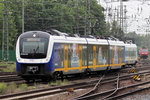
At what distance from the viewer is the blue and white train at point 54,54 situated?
15.2 m

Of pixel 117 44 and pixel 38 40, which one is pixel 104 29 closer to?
pixel 117 44

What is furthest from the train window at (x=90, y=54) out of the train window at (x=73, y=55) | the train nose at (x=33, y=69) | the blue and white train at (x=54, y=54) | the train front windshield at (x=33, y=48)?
the train nose at (x=33, y=69)

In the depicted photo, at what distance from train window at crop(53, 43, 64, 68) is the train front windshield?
2.45 ft

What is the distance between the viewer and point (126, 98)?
1162cm

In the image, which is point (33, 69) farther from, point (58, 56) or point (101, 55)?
point (101, 55)

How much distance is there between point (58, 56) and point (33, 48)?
1.59m

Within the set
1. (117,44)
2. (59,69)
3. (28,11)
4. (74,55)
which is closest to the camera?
(59,69)

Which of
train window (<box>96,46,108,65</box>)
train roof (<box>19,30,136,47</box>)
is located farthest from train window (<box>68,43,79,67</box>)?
train window (<box>96,46,108,65</box>)

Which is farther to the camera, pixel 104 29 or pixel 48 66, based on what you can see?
pixel 104 29

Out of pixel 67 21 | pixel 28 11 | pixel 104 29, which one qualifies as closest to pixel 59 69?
pixel 28 11

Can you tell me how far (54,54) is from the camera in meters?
15.7

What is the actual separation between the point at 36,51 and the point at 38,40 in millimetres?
635

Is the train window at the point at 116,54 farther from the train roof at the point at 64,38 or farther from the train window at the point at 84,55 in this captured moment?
the train window at the point at 84,55

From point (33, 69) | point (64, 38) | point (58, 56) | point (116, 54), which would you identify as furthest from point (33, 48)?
point (116, 54)
